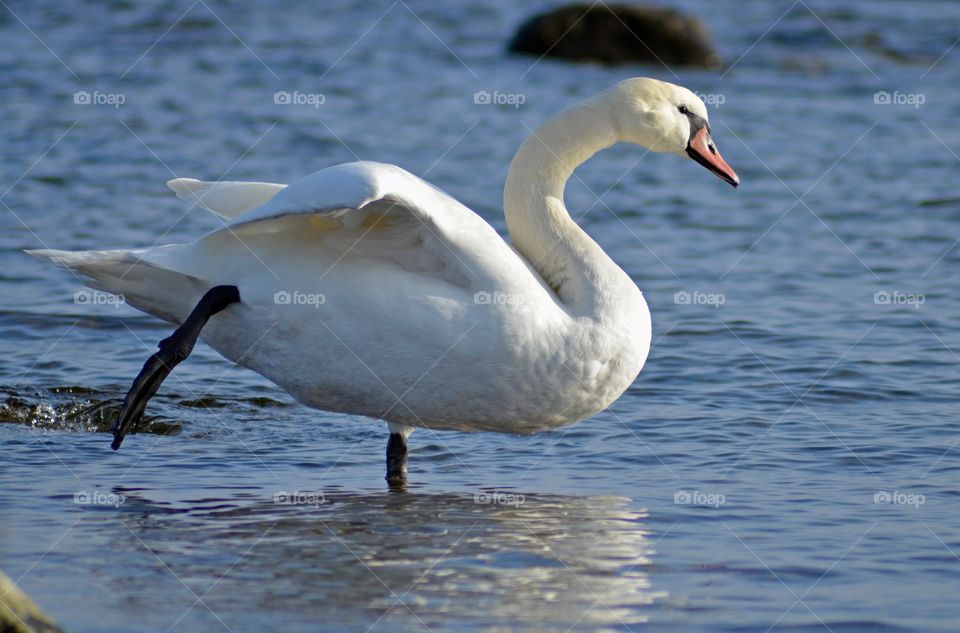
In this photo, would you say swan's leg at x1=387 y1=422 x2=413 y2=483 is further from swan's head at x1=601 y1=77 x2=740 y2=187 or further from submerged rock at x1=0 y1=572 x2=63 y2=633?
submerged rock at x1=0 y1=572 x2=63 y2=633

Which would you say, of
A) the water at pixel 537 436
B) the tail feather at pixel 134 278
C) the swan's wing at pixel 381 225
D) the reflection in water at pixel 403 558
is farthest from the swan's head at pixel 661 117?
the tail feather at pixel 134 278

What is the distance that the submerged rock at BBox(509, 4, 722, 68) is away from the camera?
821 inches

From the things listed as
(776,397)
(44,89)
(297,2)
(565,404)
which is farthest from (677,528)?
(297,2)

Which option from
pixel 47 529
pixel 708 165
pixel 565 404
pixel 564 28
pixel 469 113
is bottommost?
pixel 47 529

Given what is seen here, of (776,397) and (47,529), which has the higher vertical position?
(776,397)

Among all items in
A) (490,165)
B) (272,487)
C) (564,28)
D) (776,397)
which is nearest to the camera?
(272,487)

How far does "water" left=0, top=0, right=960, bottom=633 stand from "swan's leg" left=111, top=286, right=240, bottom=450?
329 millimetres

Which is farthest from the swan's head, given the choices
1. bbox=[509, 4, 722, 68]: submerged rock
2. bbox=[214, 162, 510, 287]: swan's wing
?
bbox=[509, 4, 722, 68]: submerged rock

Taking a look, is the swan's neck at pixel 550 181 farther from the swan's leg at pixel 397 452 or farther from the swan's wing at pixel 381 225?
the swan's leg at pixel 397 452

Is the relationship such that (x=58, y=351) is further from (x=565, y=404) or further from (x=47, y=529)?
(x=565, y=404)

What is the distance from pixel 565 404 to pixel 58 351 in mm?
3872

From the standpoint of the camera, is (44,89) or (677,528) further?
(44,89)

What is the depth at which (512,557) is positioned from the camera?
17.5 feet

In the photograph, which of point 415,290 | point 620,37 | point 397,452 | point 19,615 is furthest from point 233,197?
point 620,37
